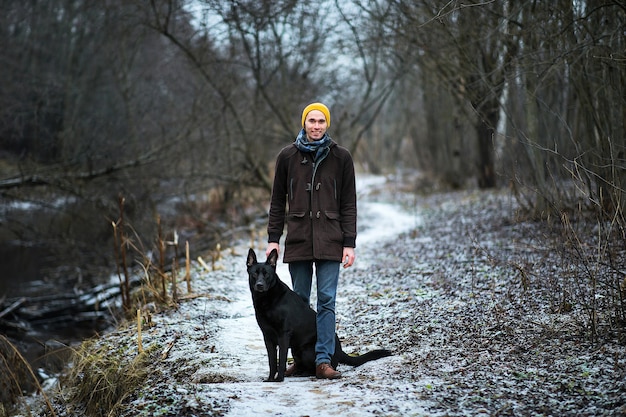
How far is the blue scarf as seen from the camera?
17.5 feet

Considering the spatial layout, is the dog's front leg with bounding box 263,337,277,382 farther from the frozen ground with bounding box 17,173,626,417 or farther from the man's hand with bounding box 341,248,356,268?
the man's hand with bounding box 341,248,356,268

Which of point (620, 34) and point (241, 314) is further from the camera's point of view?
point (241, 314)

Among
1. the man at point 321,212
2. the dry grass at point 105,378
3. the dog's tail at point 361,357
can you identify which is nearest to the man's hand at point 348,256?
the man at point 321,212

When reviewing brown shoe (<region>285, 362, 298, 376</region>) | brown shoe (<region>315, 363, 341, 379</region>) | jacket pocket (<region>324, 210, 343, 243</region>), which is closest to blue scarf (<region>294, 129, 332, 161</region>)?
jacket pocket (<region>324, 210, 343, 243</region>)

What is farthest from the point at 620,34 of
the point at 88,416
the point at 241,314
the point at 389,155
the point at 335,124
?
the point at 389,155

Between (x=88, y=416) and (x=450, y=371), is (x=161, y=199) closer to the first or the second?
(x=88, y=416)

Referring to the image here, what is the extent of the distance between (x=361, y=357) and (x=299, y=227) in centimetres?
135

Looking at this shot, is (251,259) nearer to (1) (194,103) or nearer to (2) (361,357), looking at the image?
(2) (361,357)

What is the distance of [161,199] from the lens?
17.0 meters

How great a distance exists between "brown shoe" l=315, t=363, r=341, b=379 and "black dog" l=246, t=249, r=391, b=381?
0.51 feet

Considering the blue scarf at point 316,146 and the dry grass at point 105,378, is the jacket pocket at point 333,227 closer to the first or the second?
the blue scarf at point 316,146

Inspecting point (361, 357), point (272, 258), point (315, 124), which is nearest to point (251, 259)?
point (272, 258)

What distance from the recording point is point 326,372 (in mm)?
5273

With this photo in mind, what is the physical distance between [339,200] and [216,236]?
11.0 meters
